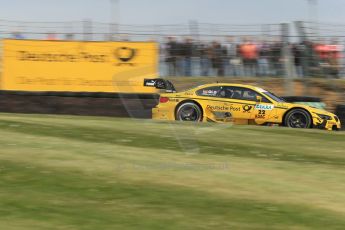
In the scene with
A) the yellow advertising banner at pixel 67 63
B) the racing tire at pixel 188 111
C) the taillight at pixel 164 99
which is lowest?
the racing tire at pixel 188 111

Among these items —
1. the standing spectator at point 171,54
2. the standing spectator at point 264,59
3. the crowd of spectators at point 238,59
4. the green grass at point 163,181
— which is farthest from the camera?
the standing spectator at point 264,59

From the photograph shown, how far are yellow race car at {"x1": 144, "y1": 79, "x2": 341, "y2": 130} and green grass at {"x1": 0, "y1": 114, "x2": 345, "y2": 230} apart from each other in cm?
393

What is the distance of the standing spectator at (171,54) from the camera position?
Answer: 19.0 metres

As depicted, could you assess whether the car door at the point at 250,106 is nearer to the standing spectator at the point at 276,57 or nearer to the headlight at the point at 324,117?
the headlight at the point at 324,117

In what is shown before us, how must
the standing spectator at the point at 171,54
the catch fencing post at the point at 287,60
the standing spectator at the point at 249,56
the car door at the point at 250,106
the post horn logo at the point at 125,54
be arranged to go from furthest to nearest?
the standing spectator at the point at 249,56
the standing spectator at the point at 171,54
the catch fencing post at the point at 287,60
the post horn logo at the point at 125,54
the car door at the point at 250,106

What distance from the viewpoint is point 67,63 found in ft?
57.7

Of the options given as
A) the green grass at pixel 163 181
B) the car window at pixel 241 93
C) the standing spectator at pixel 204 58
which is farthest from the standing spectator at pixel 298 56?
the green grass at pixel 163 181

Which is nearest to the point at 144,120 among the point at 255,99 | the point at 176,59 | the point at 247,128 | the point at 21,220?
the point at 247,128

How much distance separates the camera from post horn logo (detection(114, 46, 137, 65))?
17625 millimetres

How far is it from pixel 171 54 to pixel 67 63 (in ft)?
12.1

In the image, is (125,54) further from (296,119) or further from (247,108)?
(296,119)

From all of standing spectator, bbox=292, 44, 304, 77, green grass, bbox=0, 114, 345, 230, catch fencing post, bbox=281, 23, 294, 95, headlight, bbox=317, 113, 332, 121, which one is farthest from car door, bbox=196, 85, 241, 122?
standing spectator, bbox=292, 44, 304, 77

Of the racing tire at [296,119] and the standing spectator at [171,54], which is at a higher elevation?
the standing spectator at [171,54]

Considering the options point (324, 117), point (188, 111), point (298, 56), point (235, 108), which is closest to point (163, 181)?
point (188, 111)
